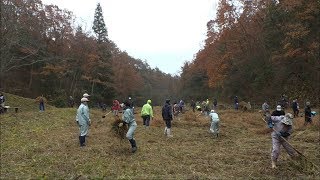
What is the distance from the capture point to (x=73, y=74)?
191ft

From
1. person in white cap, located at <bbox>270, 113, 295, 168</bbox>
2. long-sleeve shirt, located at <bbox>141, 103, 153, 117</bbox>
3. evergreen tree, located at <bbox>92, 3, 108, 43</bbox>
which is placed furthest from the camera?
evergreen tree, located at <bbox>92, 3, 108, 43</bbox>

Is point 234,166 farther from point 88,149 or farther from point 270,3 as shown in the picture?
point 270,3

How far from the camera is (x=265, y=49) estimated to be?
46.9 m

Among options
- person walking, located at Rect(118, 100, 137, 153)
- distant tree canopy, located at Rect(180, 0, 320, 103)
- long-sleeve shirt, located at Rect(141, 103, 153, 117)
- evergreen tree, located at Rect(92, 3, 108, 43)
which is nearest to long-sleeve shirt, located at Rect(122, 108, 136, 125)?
person walking, located at Rect(118, 100, 137, 153)

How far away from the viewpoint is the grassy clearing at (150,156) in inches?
420

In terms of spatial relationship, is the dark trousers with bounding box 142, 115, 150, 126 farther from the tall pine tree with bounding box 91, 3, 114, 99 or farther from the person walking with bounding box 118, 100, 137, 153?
the tall pine tree with bounding box 91, 3, 114, 99

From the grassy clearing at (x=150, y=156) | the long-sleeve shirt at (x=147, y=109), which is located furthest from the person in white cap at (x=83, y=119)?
the long-sleeve shirt at (x=147, y=109)

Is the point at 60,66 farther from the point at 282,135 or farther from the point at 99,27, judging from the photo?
the point at 282,135

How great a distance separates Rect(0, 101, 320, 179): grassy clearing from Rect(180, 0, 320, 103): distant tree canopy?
65.2 ft

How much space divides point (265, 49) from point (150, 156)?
36609mm

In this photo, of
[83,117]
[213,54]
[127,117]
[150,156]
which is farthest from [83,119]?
[213,54]

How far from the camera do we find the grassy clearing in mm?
10672

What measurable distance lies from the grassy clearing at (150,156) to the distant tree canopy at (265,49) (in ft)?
65.2

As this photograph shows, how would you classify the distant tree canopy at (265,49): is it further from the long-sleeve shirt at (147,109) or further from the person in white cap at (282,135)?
the person in white cap at (282,135)
